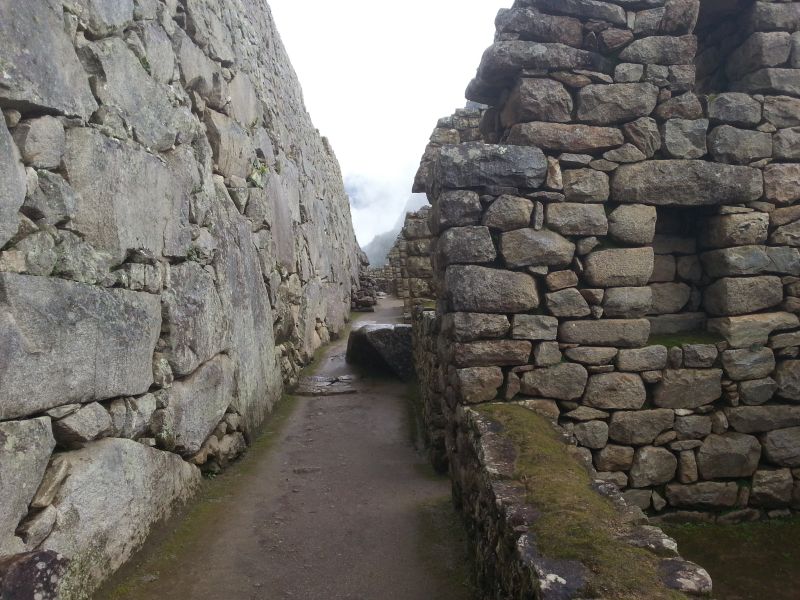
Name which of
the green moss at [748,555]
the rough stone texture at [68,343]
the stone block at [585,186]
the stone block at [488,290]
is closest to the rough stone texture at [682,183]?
the stone block at [585,186]

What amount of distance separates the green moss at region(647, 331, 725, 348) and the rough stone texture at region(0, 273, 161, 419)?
432 cm

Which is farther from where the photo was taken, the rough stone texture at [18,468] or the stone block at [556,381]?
the stone block at [556,381]

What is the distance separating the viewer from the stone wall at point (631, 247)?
487 cm

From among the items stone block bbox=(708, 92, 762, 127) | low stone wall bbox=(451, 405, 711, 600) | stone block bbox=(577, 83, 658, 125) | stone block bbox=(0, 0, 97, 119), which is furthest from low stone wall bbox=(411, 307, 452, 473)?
stone block bbox=(0, 0, 97, 119)

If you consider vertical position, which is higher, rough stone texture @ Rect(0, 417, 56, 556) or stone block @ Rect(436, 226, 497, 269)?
stone block @ Rect(436, 226, 497, 269)

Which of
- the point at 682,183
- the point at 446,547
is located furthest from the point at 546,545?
the point at 682,183

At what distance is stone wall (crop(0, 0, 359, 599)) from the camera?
10.3ft

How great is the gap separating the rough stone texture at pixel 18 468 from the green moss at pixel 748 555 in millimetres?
4574

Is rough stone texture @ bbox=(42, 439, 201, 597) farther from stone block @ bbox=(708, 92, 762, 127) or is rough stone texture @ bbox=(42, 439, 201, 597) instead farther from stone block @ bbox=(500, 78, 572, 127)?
stone block @ bbox=(708, 92, 762, 127)

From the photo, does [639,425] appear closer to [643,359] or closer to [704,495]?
[643,359]

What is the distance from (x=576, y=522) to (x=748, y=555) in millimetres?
2863

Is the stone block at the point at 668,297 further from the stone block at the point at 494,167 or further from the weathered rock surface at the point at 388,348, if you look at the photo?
the weathered rock surface at the point at 388,348

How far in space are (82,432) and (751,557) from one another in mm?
5153

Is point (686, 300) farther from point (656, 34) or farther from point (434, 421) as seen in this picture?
point (434, 421)
